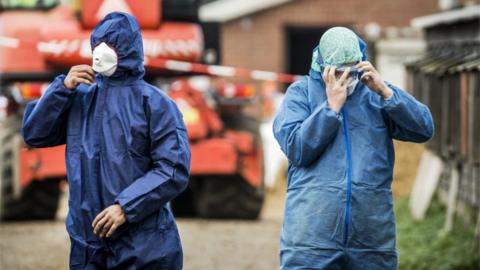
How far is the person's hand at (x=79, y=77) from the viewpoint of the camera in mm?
5621

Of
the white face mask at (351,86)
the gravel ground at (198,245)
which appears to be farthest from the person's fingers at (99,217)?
the gravel ground at (198,245)

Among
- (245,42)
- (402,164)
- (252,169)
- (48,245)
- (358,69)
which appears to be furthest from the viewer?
(245,42)

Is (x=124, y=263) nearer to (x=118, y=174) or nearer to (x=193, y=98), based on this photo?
(x=118, y=174)

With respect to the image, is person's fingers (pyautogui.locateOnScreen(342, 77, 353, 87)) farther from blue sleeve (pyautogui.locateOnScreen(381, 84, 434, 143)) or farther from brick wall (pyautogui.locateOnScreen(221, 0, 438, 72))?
brick wall (pyautogui.locateOnScreen(221, 0, 438, 72))

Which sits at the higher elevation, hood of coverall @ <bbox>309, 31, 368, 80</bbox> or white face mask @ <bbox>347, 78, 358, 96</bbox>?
hood of coverall @ <bbox>309, 31, 368, 80</bbox>

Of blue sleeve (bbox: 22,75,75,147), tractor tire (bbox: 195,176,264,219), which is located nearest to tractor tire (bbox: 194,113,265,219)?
tractor tire (bbox: 195,176,264,219)

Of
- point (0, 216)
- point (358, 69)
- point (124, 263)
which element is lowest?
point (0, 216)

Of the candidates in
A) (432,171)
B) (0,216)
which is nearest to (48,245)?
(0,216)

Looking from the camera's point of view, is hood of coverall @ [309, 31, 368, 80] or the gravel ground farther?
the gravel ground

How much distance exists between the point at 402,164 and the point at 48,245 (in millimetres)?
5207

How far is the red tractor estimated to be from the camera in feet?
40.5

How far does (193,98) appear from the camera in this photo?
1342cm

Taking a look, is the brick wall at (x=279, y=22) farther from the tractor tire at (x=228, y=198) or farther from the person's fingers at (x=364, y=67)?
the person's fingers at (x=364, y=67)

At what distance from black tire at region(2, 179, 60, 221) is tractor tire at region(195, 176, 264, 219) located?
154cm
